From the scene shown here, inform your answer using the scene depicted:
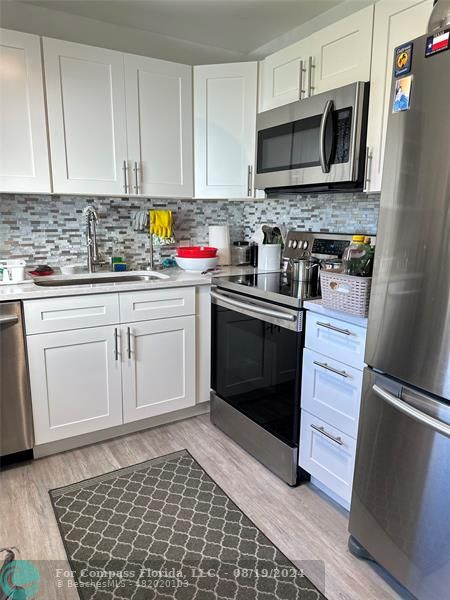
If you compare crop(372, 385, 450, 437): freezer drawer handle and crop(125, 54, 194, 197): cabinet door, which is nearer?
crop(372, 385, 450, 437): freezer drawer handle

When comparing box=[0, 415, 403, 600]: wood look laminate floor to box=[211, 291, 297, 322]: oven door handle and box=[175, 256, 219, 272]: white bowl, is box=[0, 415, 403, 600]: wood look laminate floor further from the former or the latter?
box=[175, 256, 219, 272]: white bowl

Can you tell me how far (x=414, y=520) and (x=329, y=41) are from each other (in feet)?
6.67

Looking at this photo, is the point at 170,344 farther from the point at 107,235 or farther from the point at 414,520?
the point at 414,520

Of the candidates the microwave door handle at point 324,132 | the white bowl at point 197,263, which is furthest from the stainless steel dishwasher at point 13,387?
the microwave door handle at point 324,132

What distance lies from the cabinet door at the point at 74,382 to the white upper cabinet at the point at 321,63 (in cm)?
160

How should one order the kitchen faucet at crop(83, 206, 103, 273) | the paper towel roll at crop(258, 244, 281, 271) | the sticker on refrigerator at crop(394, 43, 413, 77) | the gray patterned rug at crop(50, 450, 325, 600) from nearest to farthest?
the sticker on refrigerator at crop(394, 43, 413, 77)
the gray patterned rug at crop(50, 450, 325, 600)
the kitchen faucet at crop(83, 206, 103, 273)
the paper towel roll at crop(258, 244, 281, 271)

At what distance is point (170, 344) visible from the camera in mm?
2416

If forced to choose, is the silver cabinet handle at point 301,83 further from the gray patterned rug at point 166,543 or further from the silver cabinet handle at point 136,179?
the gray patterned rug at point 166,543

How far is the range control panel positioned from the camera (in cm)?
226

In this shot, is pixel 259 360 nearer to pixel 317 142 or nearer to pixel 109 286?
pixel 109 286

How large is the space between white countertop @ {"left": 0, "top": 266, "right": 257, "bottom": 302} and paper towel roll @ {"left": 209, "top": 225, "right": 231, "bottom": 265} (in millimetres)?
192

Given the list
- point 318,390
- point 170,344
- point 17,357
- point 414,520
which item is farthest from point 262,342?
point 17,357

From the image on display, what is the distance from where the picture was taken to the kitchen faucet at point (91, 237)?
2.48 meters

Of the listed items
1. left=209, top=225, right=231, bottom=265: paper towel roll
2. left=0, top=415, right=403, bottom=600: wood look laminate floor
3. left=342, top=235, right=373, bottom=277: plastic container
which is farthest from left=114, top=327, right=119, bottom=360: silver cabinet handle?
left=342, top=235, right=373, bottom=277: plastic container
